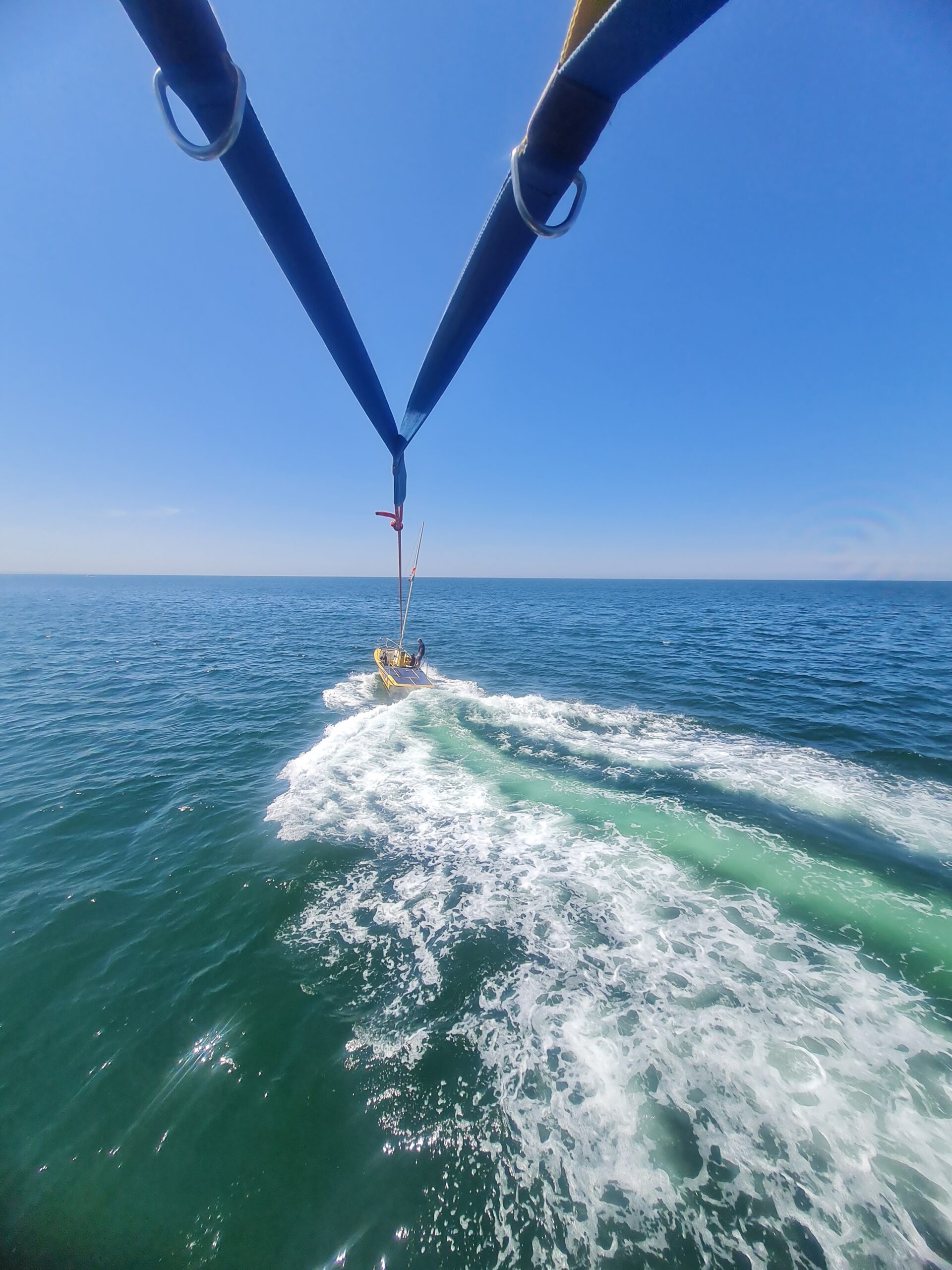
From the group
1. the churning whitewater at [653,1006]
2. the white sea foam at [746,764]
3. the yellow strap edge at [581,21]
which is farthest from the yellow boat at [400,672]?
the yellow strap edge at [581,21]

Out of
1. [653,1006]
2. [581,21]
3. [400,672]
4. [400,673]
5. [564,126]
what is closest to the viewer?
[581,21]

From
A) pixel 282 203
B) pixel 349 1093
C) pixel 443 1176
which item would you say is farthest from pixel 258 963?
pixel 282 203

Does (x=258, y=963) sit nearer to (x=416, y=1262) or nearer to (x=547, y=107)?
(x=416, y=1262)

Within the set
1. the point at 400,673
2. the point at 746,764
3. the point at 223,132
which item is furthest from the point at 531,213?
the point at 400,673

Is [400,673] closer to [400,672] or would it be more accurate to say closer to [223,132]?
[400,672]

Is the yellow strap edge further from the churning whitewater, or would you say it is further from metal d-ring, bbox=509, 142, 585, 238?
the churning whitewater

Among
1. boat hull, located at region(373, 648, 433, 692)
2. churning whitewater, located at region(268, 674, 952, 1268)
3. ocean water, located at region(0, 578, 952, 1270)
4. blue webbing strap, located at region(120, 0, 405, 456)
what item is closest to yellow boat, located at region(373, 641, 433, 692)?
boat hull, located at region(373, 648, 433, 692)
